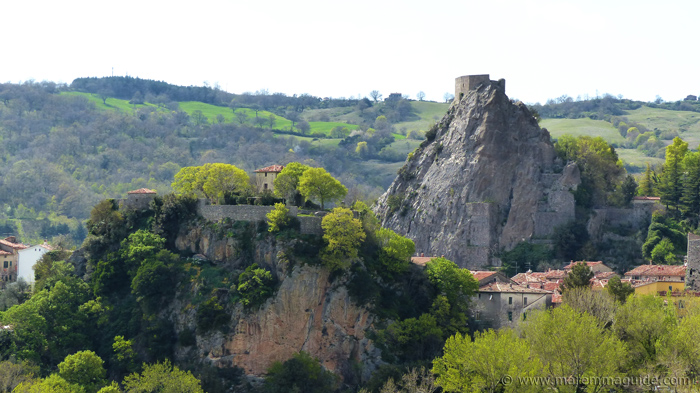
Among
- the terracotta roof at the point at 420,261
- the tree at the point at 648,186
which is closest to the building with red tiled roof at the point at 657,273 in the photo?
the terracotta roof at the point at 420,261

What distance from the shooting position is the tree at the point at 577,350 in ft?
205

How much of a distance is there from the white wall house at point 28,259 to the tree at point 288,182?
1053 inches

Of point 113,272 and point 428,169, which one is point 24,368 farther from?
point 428,169

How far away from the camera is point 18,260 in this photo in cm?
10781

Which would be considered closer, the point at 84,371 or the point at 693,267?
the point at 84,371

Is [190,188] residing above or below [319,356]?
above

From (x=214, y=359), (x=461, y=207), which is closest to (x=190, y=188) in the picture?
(x=214, y=359)

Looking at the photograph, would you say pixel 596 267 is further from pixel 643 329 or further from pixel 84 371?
pixel 84 371

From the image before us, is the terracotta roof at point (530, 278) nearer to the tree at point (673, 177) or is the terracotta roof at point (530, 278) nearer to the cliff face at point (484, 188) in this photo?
the cliff face at point (484, 188)

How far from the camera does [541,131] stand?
116 metres

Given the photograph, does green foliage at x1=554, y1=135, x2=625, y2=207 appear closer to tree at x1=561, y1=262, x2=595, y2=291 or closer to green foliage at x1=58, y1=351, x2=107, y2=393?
tree at x1=561, y1=262, x2=595, y2=291

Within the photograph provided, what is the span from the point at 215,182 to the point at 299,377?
2356cm

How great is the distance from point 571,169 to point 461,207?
11.6 meters

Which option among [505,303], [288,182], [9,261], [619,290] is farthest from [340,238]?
[9,261]
